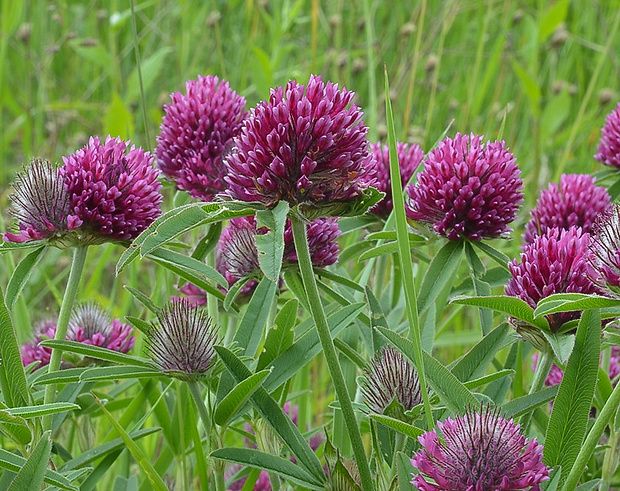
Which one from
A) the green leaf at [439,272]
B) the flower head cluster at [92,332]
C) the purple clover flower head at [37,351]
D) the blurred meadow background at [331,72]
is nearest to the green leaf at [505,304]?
the green leaf at [439,272]

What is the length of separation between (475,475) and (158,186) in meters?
0.81

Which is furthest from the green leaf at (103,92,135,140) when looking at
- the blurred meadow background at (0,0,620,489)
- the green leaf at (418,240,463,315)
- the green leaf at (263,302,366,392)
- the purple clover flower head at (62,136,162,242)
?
the green leaf at (263,302,366,392)

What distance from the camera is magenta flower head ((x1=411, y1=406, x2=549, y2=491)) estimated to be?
98cm

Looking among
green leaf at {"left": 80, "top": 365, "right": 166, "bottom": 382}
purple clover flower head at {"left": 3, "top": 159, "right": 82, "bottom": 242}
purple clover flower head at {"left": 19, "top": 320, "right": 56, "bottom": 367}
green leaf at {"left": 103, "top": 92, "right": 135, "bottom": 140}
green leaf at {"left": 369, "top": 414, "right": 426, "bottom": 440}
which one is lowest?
green leaf at {"left": 369, "top": 414, "right": 426, "bottom": 440}

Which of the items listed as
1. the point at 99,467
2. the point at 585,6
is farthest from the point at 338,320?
the point at 585,6

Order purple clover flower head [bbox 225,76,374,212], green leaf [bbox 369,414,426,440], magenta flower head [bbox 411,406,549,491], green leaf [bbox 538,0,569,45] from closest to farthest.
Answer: magenta flower head [bbox 411,406,549,491] < green leaf [bbox 369,414,426,440] < purple clover flower head [bbox 225,76,374,212] < green leaf [bbox 538,0,569,45]

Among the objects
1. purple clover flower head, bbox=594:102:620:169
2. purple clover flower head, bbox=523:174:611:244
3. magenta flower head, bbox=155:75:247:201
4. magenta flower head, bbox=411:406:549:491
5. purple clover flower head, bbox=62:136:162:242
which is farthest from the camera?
purple clover flower head, bbox=594:102:620:169

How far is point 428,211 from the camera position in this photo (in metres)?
1.61

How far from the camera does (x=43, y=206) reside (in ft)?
4.56

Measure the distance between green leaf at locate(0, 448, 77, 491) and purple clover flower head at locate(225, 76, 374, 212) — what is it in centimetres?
45

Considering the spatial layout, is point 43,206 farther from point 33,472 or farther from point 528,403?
point 528,403

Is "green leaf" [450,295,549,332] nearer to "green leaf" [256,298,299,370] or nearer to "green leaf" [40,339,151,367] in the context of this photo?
"green leaf" [256,298,299,370]

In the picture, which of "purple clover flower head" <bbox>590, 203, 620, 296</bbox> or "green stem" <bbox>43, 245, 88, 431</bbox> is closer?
"purple clover flower head" <bbox>590, 203, 620, 296</bbox>

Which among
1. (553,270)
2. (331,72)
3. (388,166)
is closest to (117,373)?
(553,270)
